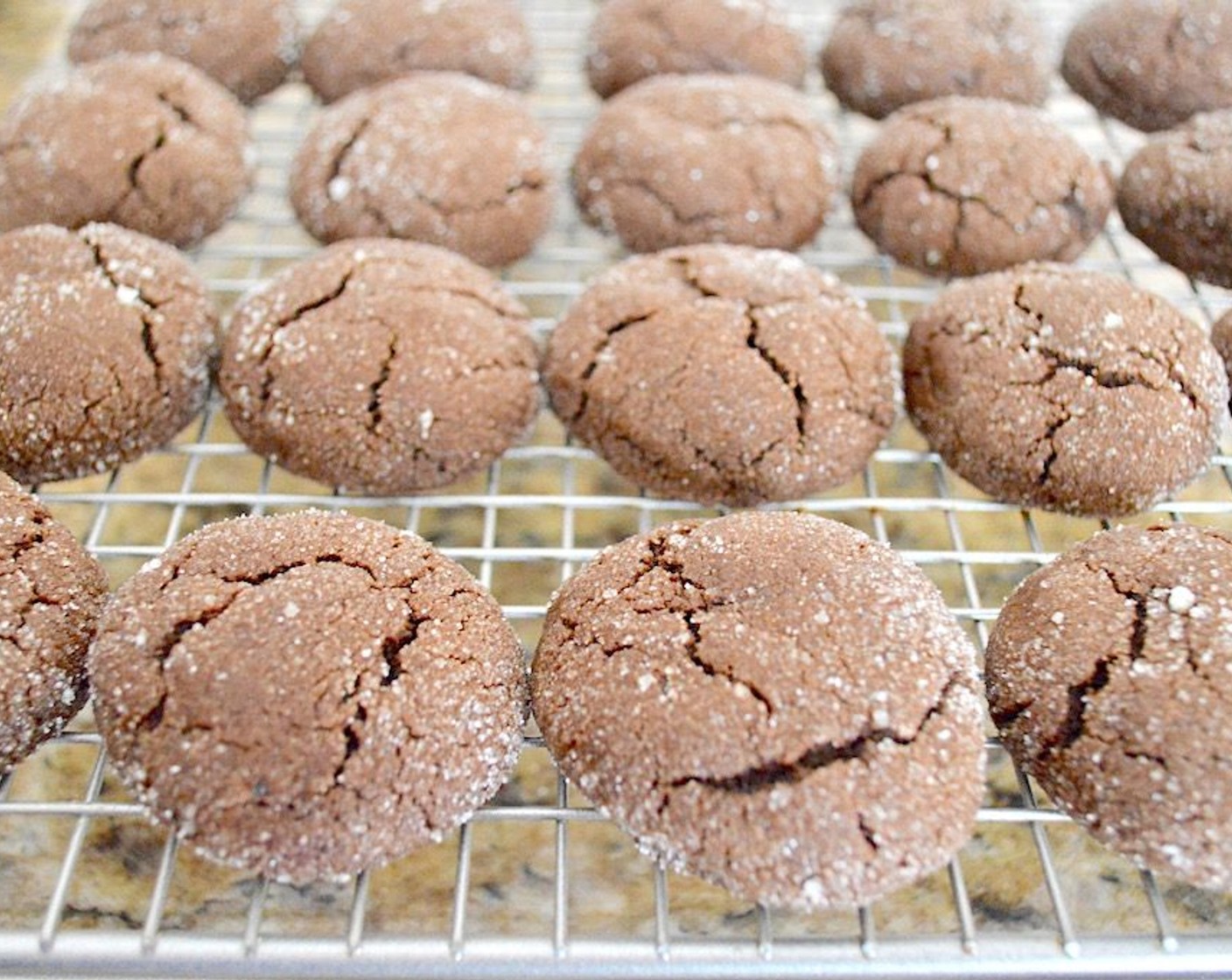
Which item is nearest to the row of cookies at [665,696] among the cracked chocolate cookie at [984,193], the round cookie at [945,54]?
the cracked chocolate cookie at [984,193]

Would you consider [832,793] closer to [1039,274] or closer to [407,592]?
[407,592]

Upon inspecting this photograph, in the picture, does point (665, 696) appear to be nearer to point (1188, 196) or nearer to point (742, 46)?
point (1188, 196)

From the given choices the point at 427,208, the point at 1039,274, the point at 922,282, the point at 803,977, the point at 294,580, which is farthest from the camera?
the point at 922,282

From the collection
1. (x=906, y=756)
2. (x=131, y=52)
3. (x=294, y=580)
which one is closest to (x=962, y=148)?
(x=906, y=756)

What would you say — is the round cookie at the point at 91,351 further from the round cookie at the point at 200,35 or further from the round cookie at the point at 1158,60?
the round cookie at the point at 1158,60

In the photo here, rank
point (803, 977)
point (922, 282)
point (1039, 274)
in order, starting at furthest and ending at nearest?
point (922, 282) → point (1039, 274) → point (803, 977)

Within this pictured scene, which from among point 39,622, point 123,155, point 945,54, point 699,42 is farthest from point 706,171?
point 39,622

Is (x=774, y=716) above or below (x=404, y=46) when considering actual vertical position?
below
